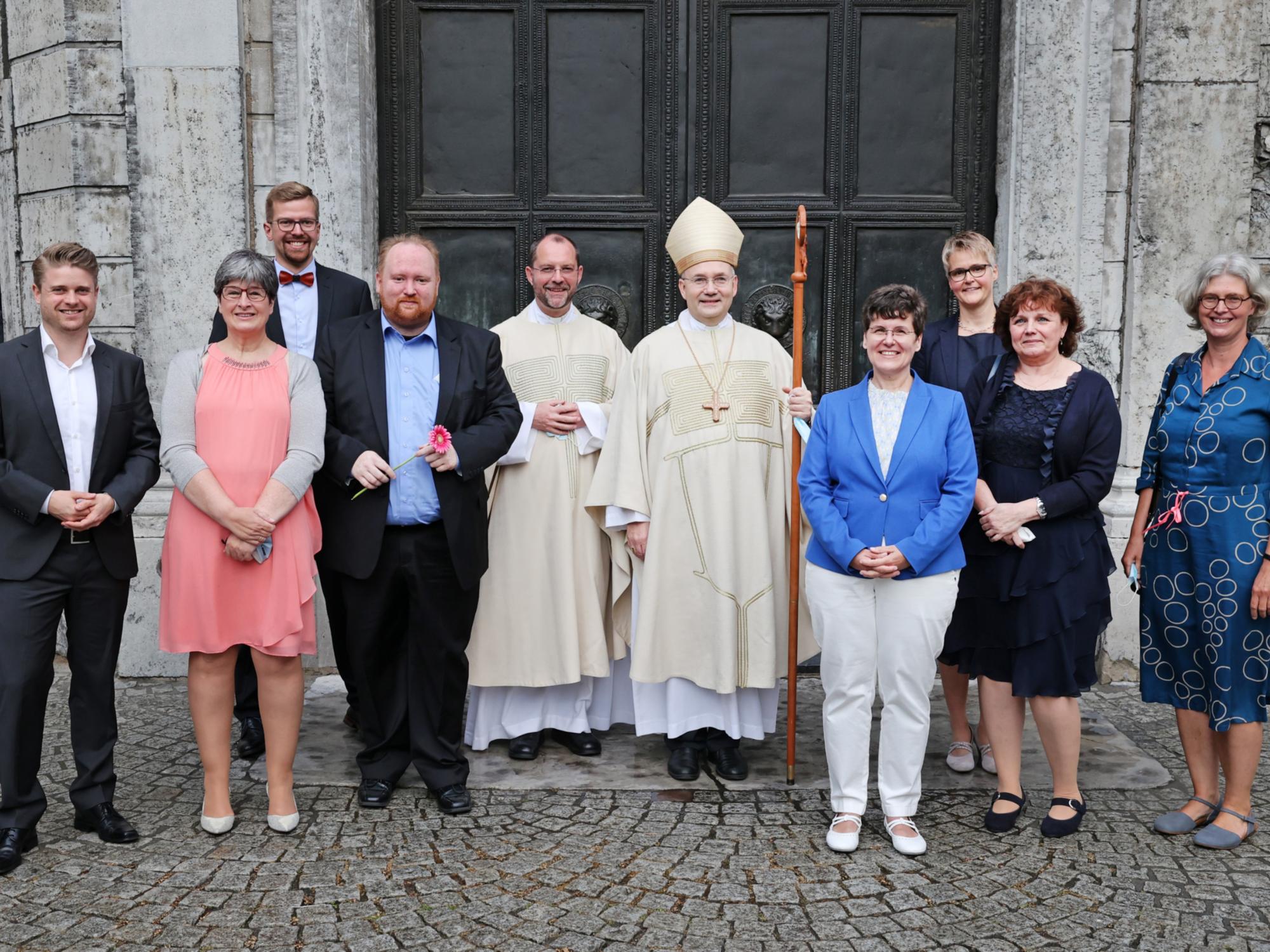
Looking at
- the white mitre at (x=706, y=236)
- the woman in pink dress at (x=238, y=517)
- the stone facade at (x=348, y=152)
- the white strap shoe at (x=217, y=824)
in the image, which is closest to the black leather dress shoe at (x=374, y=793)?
the woman in pink dress at (x=238, y=517)

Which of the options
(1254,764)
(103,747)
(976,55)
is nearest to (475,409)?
(103,747)

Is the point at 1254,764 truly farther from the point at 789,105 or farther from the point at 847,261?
the point at 789,105

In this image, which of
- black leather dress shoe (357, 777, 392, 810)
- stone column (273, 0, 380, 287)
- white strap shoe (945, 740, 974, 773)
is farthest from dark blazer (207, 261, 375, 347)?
white strap shoe (945, 740, 974, 773)

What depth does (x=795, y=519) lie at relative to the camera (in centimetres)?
432

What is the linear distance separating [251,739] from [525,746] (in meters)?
1.04

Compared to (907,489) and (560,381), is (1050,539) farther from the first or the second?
(560,381)

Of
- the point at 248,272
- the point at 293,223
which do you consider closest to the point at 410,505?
the point at 248,272

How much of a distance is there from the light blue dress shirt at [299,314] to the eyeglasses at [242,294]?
81 cm

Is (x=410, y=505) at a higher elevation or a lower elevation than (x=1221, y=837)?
higher

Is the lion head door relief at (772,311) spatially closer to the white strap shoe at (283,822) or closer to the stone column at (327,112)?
the stone column at (327,112)

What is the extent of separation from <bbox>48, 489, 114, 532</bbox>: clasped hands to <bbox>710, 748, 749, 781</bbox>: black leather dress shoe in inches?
88.3

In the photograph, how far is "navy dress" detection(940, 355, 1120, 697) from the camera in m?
3.73

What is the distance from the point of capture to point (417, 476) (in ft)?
13.1

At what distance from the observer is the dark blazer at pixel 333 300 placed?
14.7 feet
